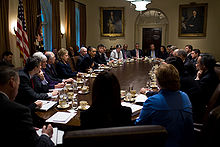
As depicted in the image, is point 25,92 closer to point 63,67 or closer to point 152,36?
point 63,67

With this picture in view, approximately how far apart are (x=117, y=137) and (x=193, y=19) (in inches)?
442

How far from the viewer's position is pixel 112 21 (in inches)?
461

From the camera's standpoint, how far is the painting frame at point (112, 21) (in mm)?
11625

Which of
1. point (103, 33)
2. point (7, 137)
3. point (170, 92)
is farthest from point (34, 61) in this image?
point (103, 33)

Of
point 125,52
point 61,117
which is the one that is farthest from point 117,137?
point 125,52

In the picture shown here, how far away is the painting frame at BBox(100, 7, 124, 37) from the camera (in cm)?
1162

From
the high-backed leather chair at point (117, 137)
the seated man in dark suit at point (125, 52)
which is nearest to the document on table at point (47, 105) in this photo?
the high-backed leather chair at point (117, 137)

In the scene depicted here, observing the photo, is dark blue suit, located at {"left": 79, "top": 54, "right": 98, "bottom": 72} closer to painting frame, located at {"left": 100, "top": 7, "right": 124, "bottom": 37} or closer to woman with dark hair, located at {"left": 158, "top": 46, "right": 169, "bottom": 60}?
woman with dark hair, located at {"left": 158, "top": 46, "right": 169, "bottom": 60}

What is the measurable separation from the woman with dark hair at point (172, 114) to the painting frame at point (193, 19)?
1015cm

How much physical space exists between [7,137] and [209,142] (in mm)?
1322

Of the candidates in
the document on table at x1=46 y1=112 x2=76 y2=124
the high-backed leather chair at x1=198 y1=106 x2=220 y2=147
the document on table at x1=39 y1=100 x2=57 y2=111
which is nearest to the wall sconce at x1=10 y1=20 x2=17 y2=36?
the document on table at x1=39 y1=100 x2=57 y2=111

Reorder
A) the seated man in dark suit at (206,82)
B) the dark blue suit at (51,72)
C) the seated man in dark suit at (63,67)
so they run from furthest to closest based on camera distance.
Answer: the seated man in dark suit at (63,67)
the dark blue suit at (51,72)
the seated man in dark suit at (206,82)

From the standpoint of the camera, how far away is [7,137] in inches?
54.1

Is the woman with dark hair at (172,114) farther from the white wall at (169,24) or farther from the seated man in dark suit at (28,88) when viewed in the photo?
the white wall at (169,24)
